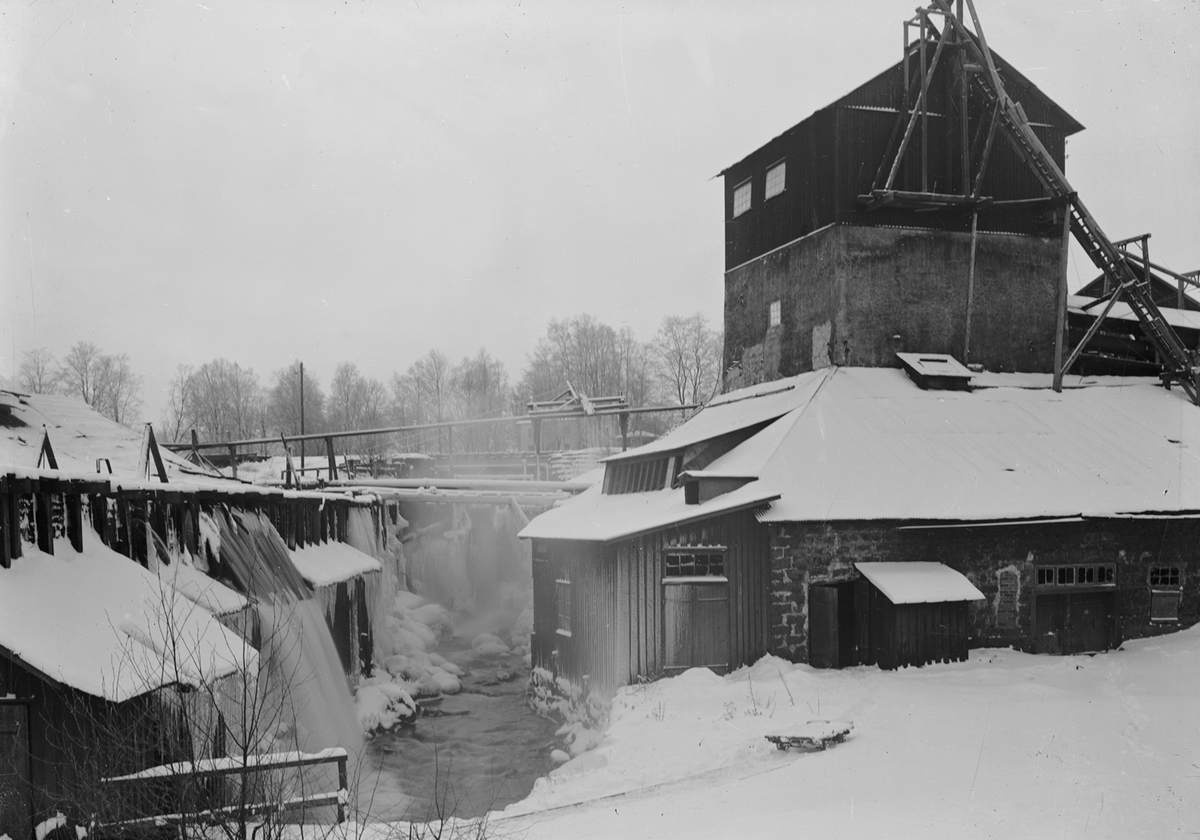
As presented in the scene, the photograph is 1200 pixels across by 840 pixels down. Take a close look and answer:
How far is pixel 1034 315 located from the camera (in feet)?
76.5

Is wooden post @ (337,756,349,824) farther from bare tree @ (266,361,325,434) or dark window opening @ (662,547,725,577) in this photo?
bare tree @ (266,361,325,434)

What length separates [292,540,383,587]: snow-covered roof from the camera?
18.2m

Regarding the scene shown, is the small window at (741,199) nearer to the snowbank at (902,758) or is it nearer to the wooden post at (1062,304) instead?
the wooden post at (1062,304)

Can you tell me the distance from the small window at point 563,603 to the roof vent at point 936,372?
31.6 feet

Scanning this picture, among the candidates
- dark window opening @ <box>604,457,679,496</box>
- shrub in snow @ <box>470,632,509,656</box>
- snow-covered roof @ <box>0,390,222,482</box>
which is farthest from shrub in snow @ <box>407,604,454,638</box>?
dark window opening @ <box>604,457,679,496</box>

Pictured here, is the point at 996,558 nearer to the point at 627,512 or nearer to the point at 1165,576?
the point at 1165,576

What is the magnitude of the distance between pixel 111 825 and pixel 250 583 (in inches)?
330

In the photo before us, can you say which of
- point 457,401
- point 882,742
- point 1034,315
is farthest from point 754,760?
point 457,401

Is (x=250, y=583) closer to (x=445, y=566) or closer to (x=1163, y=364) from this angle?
(x=445, y=566)

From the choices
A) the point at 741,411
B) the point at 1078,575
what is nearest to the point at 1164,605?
the point at 1078,575

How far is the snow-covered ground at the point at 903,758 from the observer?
29.5 feet

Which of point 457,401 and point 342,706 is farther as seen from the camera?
point 457,401

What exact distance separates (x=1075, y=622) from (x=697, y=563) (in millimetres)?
7827

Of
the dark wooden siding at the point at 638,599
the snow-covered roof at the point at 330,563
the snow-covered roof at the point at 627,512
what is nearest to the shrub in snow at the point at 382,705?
the snow-covered roof at the point at 330,563
